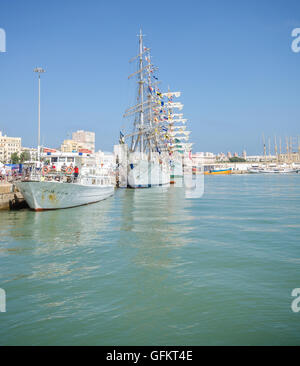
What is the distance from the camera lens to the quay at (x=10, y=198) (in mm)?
27562

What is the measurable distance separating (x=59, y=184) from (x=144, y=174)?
36.4 meters

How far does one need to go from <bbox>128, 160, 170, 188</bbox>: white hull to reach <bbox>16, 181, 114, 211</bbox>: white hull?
2882 cm

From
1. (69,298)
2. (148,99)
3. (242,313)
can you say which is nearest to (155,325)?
(242,313)

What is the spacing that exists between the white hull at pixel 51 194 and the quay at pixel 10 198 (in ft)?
8.18

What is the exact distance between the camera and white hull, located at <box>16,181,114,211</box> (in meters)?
24.4

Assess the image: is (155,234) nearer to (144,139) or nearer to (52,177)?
(52,177)

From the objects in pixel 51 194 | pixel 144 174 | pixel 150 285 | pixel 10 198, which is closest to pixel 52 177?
pixel 51 194

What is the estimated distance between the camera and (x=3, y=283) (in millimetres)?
9648

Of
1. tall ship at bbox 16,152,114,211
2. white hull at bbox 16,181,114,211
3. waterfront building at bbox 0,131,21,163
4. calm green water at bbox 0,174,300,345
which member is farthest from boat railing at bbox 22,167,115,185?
waterfront building at bbox 0,131,21,163

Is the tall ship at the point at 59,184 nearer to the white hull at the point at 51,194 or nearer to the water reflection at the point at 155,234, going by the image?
the white hull at the point at 51,194

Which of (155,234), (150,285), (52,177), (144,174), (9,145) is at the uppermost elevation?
(9,145)

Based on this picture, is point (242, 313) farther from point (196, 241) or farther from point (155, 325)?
point (196, 241)

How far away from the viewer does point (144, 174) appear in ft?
199

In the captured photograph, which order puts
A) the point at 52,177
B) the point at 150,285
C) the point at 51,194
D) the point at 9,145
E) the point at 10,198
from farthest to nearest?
the point at 9,145 → the point at 10,198 → the point at 52,177 → the point at 51,194 → the point at 150,285
